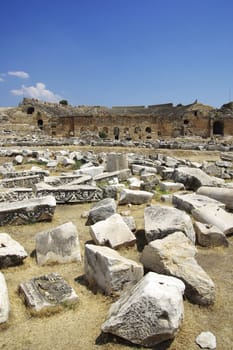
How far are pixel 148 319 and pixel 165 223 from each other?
2.36 metres

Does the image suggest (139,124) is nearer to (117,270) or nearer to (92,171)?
(92,171)

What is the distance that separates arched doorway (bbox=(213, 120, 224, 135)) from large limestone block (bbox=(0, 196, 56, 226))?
36.0 m

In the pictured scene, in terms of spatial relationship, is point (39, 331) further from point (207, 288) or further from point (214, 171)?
point (214, 171)

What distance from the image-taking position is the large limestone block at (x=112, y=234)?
4.92m

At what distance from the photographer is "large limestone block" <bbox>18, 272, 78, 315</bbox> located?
11.1 feet

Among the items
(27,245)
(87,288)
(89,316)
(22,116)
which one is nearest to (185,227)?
(87,288)

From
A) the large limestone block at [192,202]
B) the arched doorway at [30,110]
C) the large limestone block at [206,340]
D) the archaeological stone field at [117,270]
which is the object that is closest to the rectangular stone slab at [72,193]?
the archaeological stone field at [117,270]

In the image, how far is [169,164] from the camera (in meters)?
13.7

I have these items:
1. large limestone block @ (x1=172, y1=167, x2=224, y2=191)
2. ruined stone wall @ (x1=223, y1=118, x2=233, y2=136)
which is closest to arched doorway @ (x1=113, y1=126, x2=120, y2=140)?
ruined stone wall @ (x1=223, y1=118, x2=233, y2=136)

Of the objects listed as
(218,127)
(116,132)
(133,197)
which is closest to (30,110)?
(116,132)

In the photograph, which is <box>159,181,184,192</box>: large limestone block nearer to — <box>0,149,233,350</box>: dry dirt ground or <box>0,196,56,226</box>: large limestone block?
<box>0,196,56,226</box>: large limestone block

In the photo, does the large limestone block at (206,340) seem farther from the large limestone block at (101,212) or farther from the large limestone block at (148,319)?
the large limestone block at (101,212)

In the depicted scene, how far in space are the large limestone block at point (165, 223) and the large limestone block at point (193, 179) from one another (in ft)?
12.8

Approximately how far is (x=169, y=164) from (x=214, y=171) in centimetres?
218
